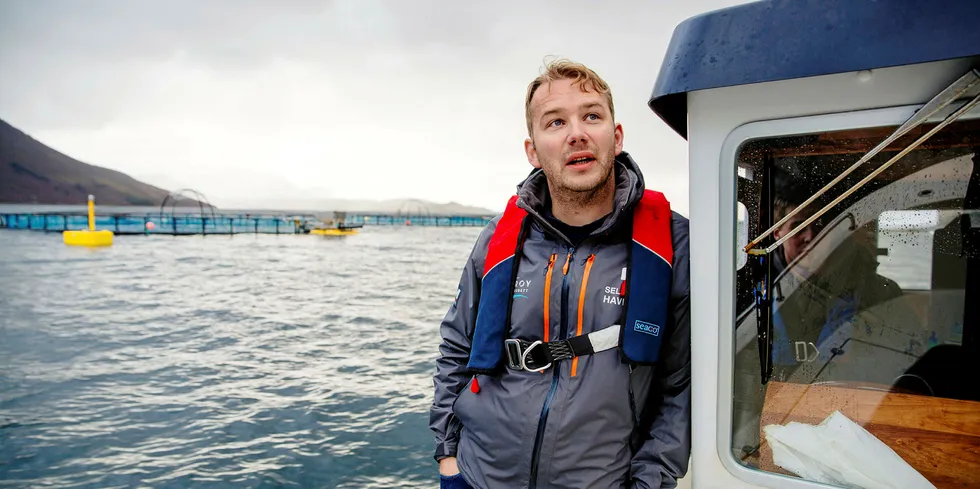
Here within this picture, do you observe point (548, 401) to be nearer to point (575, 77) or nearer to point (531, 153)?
point (531, 153)

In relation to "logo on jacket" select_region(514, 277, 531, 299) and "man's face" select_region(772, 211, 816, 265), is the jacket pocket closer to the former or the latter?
"logo on jacket" select_region(514, 277, 531, 299)

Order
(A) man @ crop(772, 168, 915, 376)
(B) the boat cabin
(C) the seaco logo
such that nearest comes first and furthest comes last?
(B) the boat cabin
(A) man @ crop(772, 168, 915, 376)
(C) the seaco logo

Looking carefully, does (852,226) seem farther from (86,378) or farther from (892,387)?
(86,378)

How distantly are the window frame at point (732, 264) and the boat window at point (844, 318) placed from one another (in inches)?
0.8

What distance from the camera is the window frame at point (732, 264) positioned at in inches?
55.6

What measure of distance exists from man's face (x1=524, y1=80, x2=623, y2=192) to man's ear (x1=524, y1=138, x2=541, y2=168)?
0.13 metres

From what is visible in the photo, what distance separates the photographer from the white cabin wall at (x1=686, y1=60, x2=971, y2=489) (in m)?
1.39

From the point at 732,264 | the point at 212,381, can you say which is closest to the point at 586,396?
the point at 732,264

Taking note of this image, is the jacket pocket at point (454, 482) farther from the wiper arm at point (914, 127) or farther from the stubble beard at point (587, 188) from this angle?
the wiper arm at point (914, 127)

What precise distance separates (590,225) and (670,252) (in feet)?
0.88

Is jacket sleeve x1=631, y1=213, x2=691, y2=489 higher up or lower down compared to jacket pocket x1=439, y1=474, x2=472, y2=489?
higher up

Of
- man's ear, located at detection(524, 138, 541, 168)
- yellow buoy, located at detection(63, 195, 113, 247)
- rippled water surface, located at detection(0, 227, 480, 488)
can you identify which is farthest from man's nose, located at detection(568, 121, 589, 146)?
yellow buoy, located at detection(63, 195, 113, 247)

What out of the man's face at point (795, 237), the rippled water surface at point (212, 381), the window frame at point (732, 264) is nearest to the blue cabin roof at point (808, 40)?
the window frame at point (732, 264)

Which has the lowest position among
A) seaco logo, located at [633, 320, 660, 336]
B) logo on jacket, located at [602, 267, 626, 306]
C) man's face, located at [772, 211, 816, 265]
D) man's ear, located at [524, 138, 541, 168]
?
seaco logo, located at [633, 320, 660, 336]
